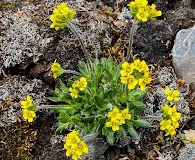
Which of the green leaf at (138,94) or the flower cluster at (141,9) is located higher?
the flower cluster at (141,9)

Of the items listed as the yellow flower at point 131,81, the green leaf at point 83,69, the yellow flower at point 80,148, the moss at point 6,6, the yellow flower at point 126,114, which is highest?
the moss at point 6,6

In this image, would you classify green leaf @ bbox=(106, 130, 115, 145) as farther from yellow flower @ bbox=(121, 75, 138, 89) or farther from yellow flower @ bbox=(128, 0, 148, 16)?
yellow flower @ bbox=(128, 0, 148, 16)

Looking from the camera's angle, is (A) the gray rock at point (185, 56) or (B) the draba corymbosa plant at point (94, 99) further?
(A) the gray rock at point (185, 56)

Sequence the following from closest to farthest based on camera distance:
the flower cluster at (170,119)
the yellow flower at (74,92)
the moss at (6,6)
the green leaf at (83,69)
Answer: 1. the flower cluster at (170,119)
2. the yellow flower at (74,92)
3. the green leaf at (83,69)
4. the moss at (6,6)

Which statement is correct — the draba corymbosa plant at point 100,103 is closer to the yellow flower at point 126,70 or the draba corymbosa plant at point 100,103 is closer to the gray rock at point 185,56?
the yellow flower at point 126,70

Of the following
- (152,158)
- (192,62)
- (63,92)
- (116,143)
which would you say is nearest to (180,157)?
(152,158)

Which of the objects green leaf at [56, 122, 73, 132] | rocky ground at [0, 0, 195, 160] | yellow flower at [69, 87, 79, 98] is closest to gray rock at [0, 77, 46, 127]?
rocky ground at [0, 0, 195, 160]

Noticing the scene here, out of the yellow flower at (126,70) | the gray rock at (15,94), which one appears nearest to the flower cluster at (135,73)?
the yellow flower at (126,70)

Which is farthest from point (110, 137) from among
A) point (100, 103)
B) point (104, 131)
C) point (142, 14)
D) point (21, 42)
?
point (21, 42)
